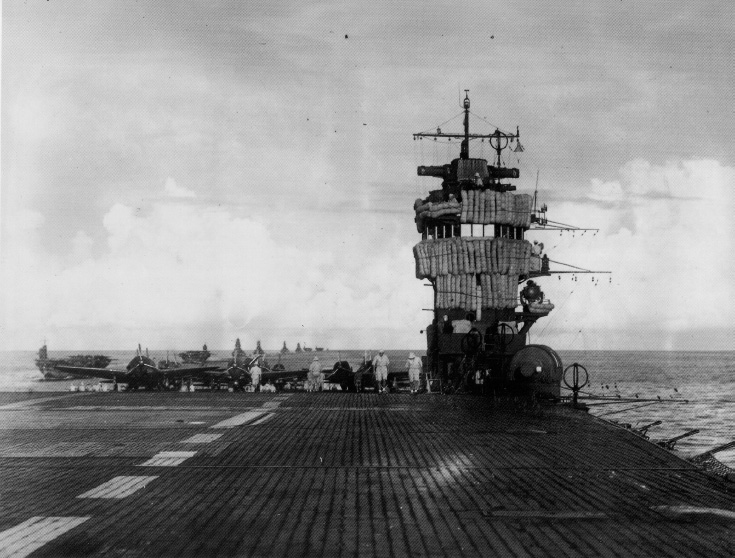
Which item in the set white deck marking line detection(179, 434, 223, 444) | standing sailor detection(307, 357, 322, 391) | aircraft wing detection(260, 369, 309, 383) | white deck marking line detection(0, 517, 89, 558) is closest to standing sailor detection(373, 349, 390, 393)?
standing sailor detection(307, 357, 322, 391)

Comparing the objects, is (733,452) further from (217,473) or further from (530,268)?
(217,473)

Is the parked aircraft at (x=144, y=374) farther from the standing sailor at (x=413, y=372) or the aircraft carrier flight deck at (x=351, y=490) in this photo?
the aircraft carrier flight deck at (x=351, y=490)

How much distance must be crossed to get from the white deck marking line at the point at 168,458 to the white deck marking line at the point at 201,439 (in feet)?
5.87

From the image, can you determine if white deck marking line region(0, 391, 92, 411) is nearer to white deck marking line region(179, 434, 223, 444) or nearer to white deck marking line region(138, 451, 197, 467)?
white deck marking line region(179, 434, 223, 444)

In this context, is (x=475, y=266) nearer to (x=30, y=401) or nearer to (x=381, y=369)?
(x=381, y=369)

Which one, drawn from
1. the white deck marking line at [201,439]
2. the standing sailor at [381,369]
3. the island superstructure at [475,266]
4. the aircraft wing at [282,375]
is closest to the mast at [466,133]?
the island superstructure at [475,266]

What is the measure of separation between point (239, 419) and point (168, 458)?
8779 mm

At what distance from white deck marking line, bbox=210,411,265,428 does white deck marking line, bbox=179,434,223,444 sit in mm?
2219

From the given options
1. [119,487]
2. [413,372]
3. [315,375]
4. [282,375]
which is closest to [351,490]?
[119,487]

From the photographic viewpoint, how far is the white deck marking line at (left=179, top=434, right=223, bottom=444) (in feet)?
65.6

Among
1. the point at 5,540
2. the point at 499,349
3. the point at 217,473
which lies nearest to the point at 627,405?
the point at 499,349

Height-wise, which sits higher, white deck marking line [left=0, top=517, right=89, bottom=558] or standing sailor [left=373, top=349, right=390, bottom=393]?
standing sailor [left=373, top=349, right=390, bottom=393]

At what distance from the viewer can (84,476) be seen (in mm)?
15234

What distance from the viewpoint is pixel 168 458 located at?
17281mm
